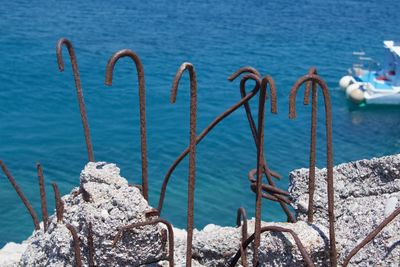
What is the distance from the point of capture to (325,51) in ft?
69.2

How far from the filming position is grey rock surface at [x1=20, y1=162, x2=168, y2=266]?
2607mm

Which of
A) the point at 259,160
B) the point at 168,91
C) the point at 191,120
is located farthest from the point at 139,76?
the point at 168,91

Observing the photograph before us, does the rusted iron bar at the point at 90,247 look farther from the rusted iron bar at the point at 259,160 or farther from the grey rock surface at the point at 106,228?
the rusted iron bar at the point at 259,160

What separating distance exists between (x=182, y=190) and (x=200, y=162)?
1468 mm

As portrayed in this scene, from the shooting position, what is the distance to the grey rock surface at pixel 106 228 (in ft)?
8.55

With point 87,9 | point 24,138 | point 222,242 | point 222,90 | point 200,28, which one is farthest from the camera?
point 87,9

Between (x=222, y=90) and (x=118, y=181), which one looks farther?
(x=222, y=90)

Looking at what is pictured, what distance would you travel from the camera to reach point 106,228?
2598 mm

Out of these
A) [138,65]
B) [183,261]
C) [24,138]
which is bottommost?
[24,138]

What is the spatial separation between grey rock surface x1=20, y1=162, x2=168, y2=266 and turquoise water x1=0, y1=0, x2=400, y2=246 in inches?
286

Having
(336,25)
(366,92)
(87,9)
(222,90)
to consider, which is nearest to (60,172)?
(222,90)

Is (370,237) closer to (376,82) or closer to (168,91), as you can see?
(168,91)

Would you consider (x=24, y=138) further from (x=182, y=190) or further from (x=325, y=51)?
(x=325, y=51)

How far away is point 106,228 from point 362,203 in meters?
1.01
